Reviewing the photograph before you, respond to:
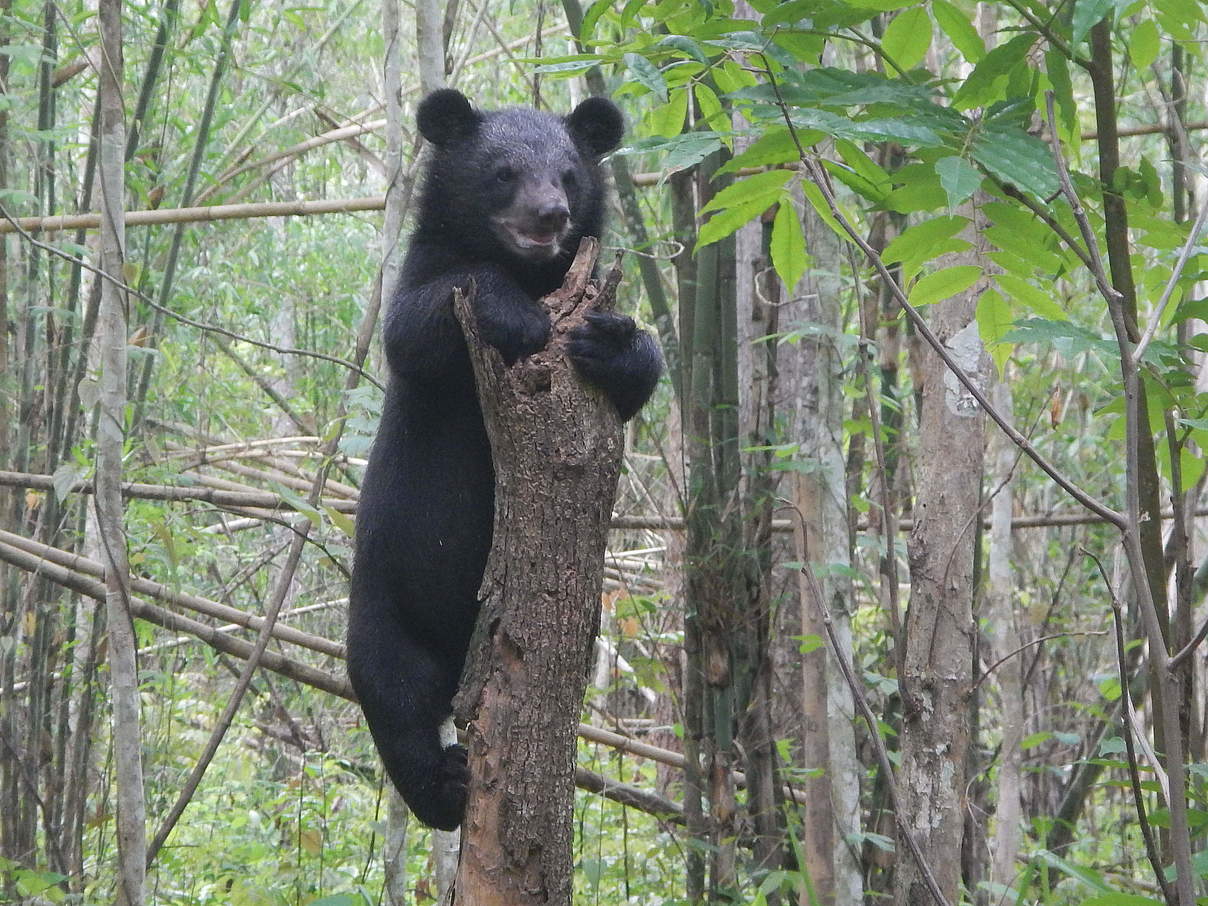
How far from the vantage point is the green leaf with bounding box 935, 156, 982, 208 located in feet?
5.44

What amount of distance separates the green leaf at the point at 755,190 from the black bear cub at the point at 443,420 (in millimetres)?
599

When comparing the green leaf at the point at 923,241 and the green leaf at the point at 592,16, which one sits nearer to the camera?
the green leaf at the point at 923,241

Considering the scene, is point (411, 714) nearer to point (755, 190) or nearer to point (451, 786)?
point (451, 786)

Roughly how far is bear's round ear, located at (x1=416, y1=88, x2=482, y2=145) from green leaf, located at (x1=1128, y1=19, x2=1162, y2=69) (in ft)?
7.67

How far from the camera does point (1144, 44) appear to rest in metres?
2.27

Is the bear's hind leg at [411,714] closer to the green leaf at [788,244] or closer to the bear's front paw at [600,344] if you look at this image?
the bear's front paw at [600,344]

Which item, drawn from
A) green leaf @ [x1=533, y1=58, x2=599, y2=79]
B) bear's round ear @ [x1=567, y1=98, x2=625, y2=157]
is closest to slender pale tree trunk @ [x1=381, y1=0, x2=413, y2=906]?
bear's round ear @ [x1=567, y1=98, x2=625, y2=157]

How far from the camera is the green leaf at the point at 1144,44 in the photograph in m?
2.25

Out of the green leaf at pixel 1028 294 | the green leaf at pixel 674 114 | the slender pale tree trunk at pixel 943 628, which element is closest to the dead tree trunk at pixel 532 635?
the green leaf at pixel 674 114

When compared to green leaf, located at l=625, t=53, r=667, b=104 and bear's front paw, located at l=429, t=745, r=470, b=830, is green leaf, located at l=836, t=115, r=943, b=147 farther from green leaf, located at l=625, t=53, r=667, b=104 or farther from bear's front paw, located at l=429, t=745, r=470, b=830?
bear's front paw, located at l=429, t=745, r=470, b=830

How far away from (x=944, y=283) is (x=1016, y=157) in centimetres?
64

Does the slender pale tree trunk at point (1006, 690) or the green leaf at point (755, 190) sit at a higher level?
the green leaf at point (755, 190)

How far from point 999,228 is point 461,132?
94.9 inches

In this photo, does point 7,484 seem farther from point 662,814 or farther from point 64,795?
point 662,814
